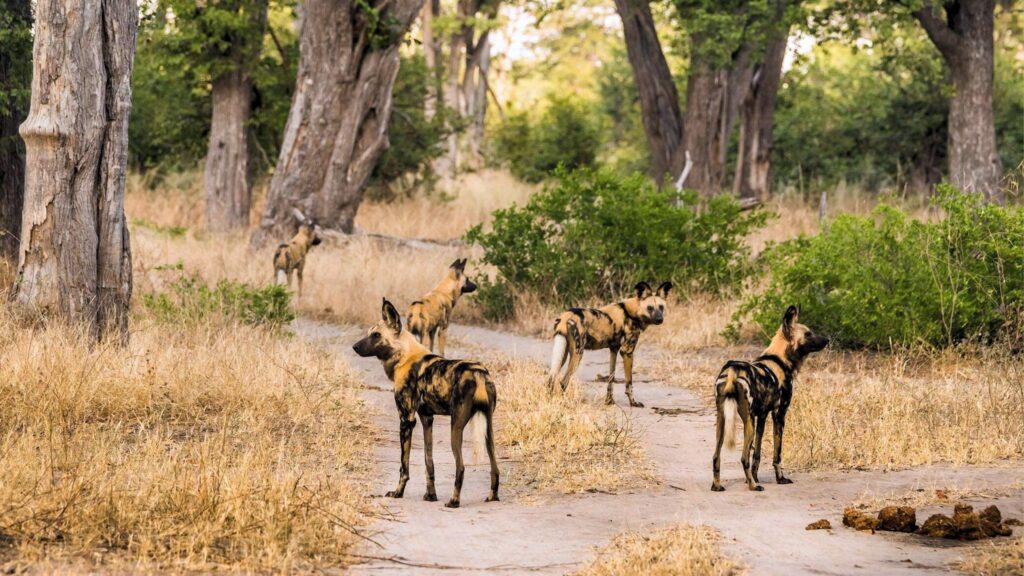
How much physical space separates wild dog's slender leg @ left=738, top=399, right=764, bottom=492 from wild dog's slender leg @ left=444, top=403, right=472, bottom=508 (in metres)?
1.50

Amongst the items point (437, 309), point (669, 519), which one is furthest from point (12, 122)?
point (669, 519)

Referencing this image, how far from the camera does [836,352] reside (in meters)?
12.2

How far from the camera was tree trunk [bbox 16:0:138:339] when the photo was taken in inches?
397

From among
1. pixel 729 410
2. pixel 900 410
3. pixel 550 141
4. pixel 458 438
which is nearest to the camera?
pixel 458 438

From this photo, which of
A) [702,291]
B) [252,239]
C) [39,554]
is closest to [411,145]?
[252,239]

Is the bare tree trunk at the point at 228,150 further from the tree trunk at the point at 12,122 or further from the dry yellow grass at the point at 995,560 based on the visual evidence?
the dry yellow grass at the point at 995,560

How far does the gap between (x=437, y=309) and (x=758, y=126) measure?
16161mm

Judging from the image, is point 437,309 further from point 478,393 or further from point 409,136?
point 409,136

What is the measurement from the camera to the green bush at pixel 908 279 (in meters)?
11.5

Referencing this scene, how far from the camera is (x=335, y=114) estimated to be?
19766 mm

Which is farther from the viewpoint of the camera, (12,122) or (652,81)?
(652,81)

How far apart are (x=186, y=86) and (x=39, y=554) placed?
2175 centimetres

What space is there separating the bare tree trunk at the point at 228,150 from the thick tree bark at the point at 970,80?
11.6 meters

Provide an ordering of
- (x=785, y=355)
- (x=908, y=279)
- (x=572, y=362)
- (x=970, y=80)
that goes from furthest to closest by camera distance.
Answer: (x=970, y=80)
(x=908, y=279)
(x=572, y=362)
(x=785, y=355)
